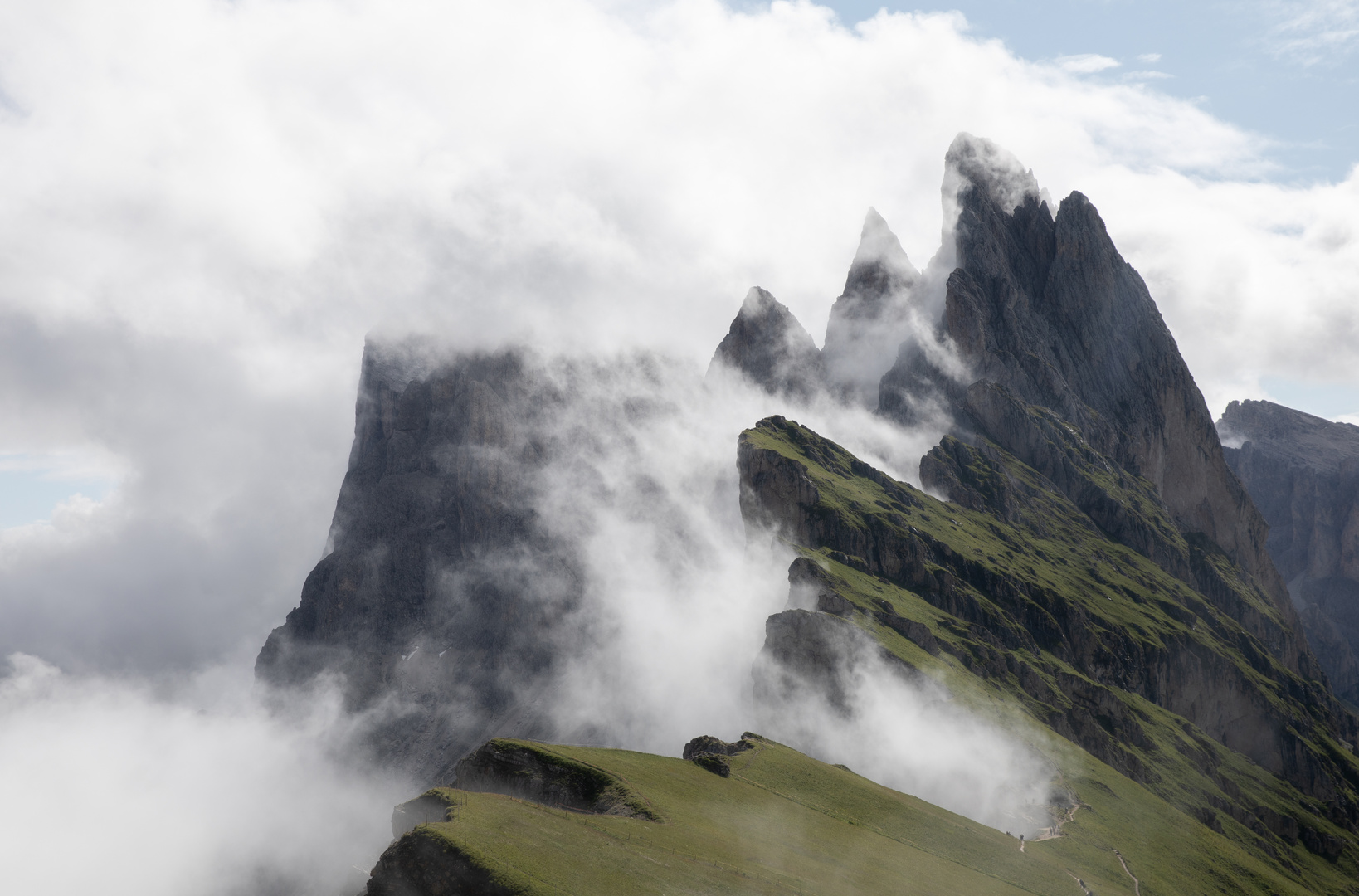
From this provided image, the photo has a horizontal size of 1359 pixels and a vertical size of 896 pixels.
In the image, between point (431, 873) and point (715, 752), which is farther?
point (715, 752)

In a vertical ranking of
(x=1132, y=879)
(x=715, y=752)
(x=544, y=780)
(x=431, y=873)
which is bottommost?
(x=1132, y=879)

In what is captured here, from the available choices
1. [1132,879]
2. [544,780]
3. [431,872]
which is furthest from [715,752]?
[431,872]

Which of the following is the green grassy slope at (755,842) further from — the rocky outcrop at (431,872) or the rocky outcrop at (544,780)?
the rocky outcrop at (544,780)

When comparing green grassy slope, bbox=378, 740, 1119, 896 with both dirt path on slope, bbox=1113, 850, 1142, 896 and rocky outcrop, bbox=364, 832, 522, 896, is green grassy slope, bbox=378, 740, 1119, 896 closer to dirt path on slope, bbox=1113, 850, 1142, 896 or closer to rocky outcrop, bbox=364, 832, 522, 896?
rocky outcrop, bbox=364, 832, 522, 896

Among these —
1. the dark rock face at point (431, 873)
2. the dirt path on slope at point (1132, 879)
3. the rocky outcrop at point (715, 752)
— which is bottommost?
the dirt path on slope at point (1132, 879)

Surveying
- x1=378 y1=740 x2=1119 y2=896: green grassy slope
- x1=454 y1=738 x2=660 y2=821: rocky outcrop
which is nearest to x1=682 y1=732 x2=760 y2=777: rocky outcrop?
x1=378 y1=740 x2=1119 y2=896: green grassy slope

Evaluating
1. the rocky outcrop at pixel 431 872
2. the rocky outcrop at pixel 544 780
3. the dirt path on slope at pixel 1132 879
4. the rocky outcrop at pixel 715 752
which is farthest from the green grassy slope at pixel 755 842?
the rocky outcrop at pixel 544 780

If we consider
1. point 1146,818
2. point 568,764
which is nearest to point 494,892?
point 568,764

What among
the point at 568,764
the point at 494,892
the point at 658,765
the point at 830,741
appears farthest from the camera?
the point at 830,741

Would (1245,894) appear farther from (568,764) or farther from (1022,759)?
(568,764)

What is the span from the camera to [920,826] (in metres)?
117

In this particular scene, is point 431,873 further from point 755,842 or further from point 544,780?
point 755,842

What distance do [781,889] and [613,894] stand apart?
54.8 ft

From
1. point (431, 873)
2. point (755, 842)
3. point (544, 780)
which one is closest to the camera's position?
point (431, 873)
